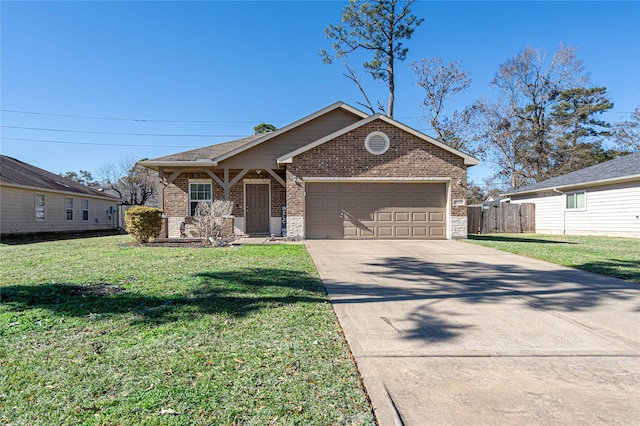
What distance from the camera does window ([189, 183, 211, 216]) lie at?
1560cm

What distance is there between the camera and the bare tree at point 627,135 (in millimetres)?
31859

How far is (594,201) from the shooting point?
58.9 feet

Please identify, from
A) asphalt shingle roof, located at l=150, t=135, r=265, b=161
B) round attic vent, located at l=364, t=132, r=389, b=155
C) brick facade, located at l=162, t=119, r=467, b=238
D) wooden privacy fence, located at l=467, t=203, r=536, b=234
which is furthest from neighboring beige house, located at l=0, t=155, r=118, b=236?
wooden privacy fence, located at l=467, t=203, r=536, b=234

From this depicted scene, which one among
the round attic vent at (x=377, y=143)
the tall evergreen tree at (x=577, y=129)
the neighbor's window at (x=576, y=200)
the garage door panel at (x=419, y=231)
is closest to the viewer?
the round attic vent at (x=377, y=143)

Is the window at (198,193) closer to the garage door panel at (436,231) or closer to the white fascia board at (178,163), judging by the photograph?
the white fascia board at (178,163)

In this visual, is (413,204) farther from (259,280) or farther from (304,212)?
(259,280)

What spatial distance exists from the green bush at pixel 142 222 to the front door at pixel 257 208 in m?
4.21

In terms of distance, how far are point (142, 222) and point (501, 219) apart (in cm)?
1886

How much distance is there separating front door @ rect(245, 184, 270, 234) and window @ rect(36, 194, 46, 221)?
36.8 ft

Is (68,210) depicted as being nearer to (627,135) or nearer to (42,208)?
(42,208)

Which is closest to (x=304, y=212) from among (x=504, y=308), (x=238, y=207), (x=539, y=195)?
(x=238, y=207)

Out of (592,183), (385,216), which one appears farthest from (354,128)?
(592,183)

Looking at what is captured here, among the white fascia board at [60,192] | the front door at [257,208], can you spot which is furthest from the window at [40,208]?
the front door at [257,208]

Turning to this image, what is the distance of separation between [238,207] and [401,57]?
16.8 metres
